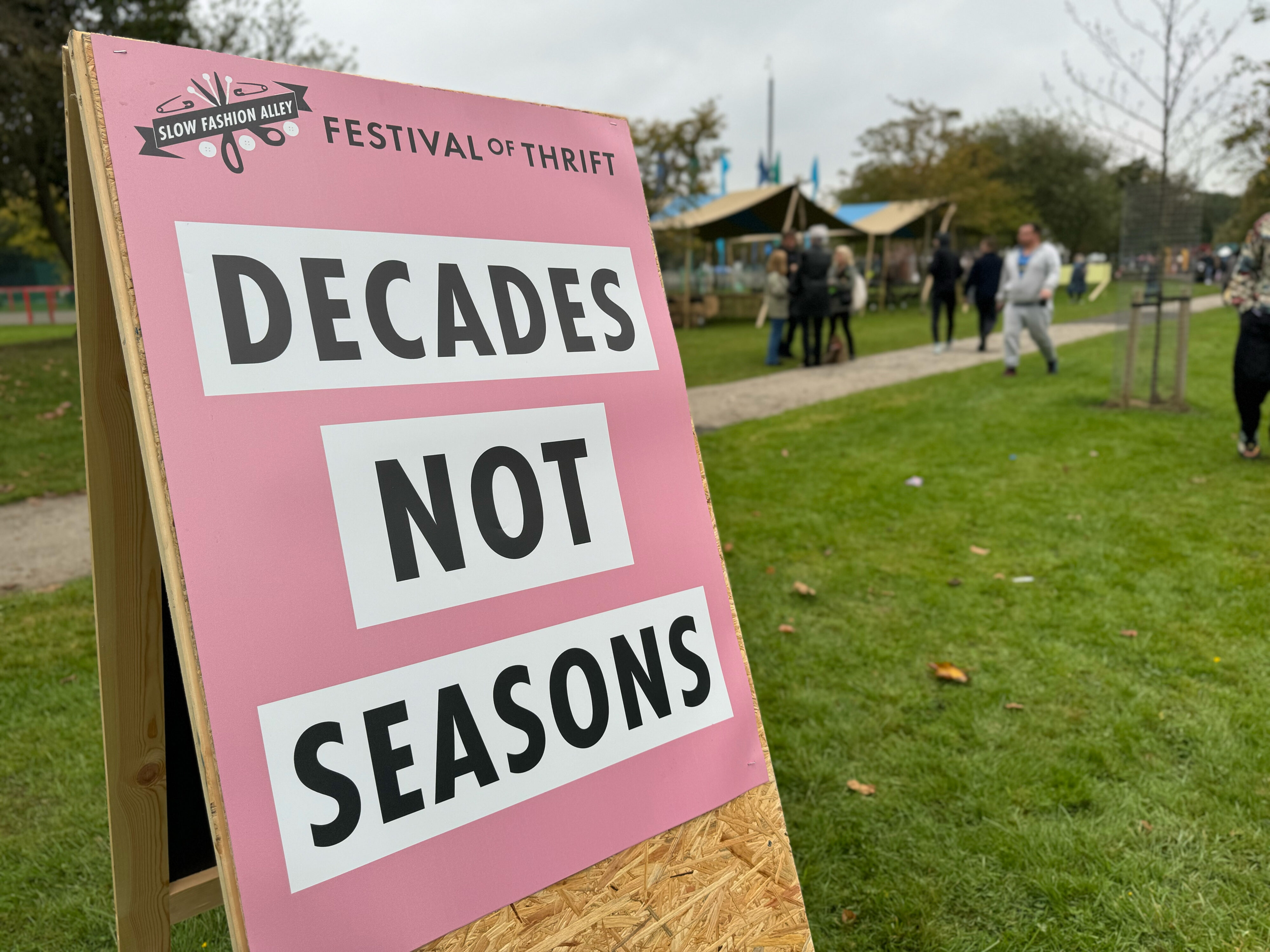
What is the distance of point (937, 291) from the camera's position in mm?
14281

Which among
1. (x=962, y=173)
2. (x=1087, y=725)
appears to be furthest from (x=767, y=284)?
(x=962, y=173)

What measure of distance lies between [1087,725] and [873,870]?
3.76ft

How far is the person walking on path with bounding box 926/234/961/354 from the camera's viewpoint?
1361cm

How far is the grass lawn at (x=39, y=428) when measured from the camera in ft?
22.0

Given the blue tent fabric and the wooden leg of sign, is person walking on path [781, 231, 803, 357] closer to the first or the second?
the wooden leg of sign

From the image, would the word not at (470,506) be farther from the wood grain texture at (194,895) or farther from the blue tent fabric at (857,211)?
the blue tent fabric at (857,211)

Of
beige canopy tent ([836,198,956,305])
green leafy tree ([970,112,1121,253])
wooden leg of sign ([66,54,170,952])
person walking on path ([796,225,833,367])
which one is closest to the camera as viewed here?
wooden leg of sign ([66,54,170,952])

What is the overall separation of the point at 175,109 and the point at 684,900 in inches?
62.7

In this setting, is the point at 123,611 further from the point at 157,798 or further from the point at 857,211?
the point at 857,211

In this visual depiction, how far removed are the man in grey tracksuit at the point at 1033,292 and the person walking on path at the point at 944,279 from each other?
2882 mm

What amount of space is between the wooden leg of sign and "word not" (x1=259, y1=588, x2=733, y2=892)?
0.55 meters

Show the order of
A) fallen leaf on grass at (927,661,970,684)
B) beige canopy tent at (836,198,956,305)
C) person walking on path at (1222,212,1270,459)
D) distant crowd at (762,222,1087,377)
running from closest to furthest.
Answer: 1. fallen leaf on grass at (927,661,970,684)
2. person walking on path at (1222,212,1270,459)
3. distant crowd at (762,222,1087,377)
4. beige canopy tent at (836,198,956,305)

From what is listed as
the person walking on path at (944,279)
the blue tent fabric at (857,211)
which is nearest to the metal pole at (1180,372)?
the person walking on path at (944,279)


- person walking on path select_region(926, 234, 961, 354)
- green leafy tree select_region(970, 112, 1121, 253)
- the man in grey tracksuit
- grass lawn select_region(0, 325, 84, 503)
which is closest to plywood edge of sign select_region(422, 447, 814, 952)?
grass lawn select_region(0, 325, 84, 503)
